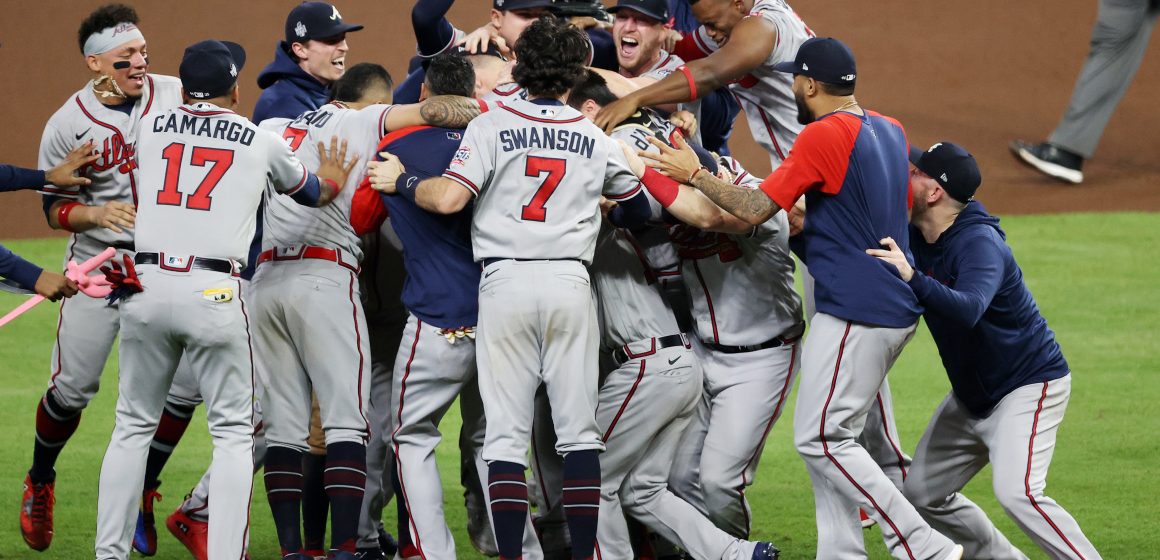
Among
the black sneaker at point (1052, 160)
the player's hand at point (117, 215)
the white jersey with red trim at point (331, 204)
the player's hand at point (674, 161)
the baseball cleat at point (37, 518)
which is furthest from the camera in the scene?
the black sneaker at point (1052, 160)

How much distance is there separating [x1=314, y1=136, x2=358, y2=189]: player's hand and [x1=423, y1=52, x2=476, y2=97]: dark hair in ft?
1.23

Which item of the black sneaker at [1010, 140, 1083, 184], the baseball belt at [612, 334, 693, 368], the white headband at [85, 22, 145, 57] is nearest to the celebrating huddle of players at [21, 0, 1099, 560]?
the baseball belt at [612, 334, 693, 368]

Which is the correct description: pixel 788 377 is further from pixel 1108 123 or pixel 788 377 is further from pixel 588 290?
pixel 1108 123

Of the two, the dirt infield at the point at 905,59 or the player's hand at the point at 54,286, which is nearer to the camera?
the player's hand at the point at 54,286

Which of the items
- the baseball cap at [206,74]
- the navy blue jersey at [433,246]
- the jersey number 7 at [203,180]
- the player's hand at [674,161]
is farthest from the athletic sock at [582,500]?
the baseball cap at [206,74]

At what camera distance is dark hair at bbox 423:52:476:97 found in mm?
4758

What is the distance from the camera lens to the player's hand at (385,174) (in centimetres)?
459

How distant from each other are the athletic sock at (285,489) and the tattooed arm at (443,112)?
120cm

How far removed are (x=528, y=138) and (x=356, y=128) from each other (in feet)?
2.49

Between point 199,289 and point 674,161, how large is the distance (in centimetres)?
160

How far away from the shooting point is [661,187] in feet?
15.0

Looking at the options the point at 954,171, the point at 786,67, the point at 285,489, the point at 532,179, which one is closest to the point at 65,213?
the point at 285,489

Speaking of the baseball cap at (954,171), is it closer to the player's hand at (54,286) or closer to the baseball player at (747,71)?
the baseball player at (747,71)

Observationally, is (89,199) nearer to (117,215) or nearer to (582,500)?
(117,215)
